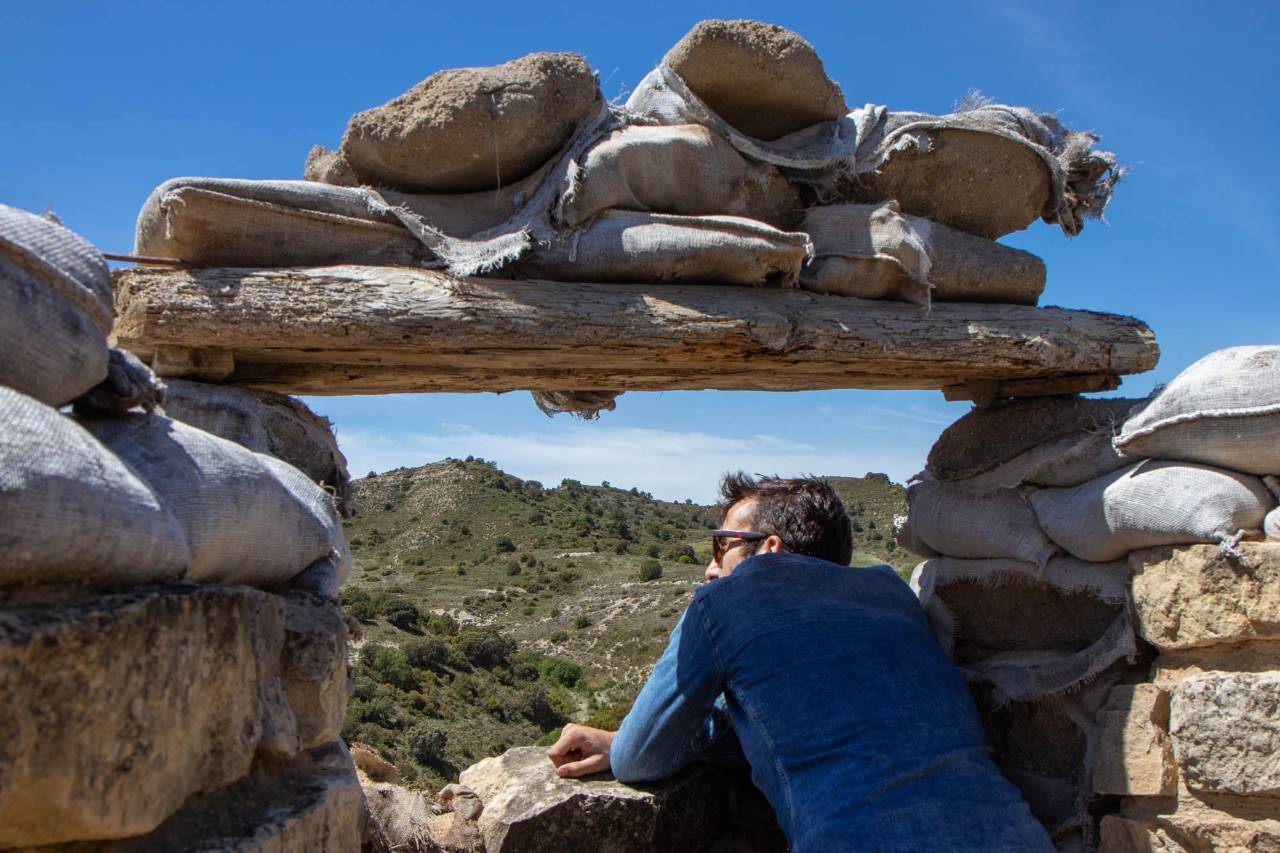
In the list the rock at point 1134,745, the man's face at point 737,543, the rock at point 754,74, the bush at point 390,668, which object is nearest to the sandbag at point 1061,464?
the rock at point 1134,745

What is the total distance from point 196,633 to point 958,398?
304 centimetres

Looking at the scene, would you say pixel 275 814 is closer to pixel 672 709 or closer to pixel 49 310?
pixel 49 310

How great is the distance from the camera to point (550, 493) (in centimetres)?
3123

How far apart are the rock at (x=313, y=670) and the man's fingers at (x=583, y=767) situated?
1147mm

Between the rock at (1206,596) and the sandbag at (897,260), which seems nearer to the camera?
the rock at (1206,596)

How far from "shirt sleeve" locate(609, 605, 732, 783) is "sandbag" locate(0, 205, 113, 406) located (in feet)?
5.08

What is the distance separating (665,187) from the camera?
3256mm

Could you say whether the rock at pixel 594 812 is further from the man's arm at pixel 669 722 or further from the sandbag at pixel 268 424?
the sandbag at pixel 268 424

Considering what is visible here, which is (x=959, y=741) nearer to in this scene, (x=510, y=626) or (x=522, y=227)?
(x=522, y=227)

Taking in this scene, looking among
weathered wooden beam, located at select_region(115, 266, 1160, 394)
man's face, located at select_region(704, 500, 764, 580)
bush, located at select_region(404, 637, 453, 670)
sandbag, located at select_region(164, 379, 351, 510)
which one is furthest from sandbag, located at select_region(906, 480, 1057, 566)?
bush, located at select_region(404, 637, 453, 670)

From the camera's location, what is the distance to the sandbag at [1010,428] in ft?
11.7

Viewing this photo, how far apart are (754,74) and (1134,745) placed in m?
2.28

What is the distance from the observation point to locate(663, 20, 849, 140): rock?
3.34 metres

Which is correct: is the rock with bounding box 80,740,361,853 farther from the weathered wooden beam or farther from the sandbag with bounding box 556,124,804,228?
the sandbag with bounding box 556,124,804,228
